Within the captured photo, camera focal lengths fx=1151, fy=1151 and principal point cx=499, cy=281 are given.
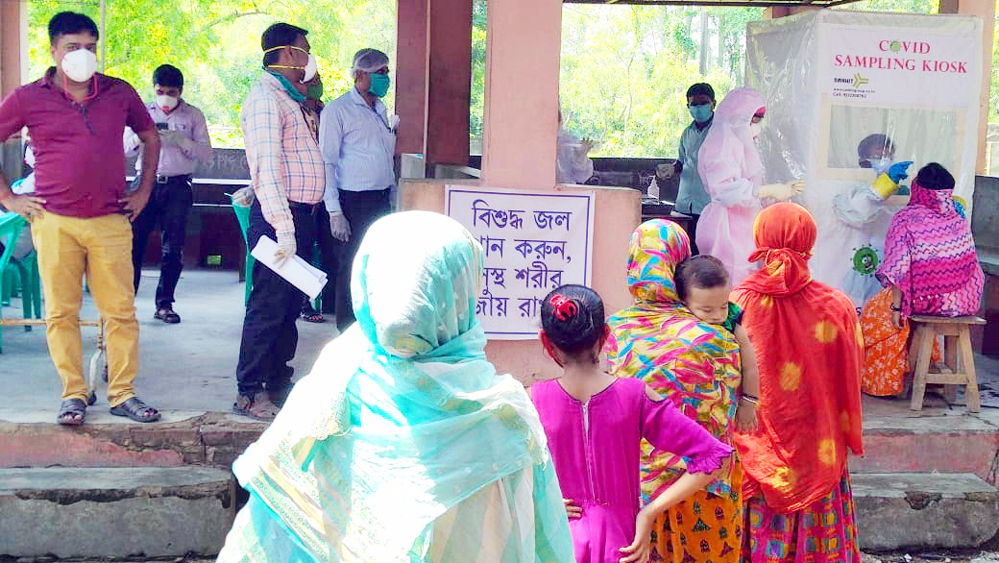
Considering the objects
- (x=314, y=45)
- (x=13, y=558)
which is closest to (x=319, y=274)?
(x=13, y=558)

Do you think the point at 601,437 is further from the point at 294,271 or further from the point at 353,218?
the point at 353,218

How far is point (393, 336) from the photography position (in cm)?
199

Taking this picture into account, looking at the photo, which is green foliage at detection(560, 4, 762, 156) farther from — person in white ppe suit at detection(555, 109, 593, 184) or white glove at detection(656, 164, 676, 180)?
person in white ppe suit at detection(555, 109, 593, 184)

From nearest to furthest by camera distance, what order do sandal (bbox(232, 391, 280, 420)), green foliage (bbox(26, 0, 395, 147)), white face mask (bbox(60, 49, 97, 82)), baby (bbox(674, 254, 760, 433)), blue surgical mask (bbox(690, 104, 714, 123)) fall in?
baby (bbox(674, 254, 760, 433))
white face mask (bbox(60, 49, 97, 82))
sandal (bbox(232, 391, 280, 420))
blue surgical mask (bbox(690, 104, 714, 123))
green foliage (bbox(26, 0, 395, 147))

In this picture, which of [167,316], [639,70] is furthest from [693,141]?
[639,70]

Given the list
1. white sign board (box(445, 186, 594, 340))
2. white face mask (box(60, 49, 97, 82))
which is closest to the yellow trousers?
white face mask (box(60, 49, 97, 82))

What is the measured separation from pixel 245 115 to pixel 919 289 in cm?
362

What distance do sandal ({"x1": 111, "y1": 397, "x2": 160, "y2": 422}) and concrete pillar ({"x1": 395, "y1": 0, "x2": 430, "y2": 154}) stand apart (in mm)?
3947

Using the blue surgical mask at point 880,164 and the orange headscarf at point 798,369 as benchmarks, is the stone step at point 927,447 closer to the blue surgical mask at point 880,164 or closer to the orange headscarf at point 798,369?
the blue surgical mask at point 880,164

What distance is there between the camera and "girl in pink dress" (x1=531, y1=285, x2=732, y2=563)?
286 cm

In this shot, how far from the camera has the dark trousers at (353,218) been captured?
7430 mm

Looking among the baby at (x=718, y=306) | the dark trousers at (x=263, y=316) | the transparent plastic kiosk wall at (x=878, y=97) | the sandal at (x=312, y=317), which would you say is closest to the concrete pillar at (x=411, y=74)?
the sandal at (x=312, y=317)

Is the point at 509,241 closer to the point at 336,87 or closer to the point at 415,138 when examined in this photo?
the point at 415,138

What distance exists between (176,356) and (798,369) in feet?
13.3
